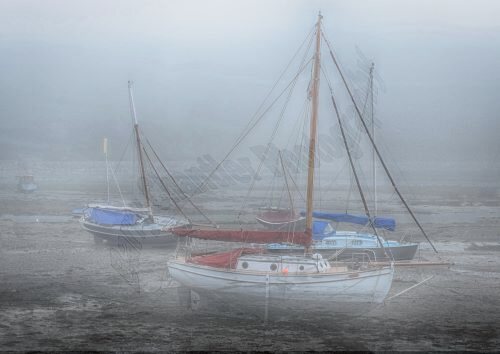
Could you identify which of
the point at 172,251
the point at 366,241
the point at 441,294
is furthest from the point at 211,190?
the point at 441,294

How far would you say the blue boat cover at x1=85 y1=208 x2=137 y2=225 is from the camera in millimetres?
42500

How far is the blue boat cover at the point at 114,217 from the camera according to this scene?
42.5m

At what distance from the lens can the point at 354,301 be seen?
26.1m

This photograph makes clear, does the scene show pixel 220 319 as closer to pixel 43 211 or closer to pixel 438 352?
pixel 438 352

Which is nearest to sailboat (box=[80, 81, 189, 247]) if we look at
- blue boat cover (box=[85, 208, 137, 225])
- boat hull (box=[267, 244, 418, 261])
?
blue boat cover (box=[85, 208, 137, 225])

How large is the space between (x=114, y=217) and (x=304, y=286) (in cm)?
1971

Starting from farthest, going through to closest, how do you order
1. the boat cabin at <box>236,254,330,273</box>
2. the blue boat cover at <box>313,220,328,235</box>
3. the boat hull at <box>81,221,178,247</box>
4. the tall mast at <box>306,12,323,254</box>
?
the boat hull at <box>81,221,178,247</box>, the blue boat cover at <box>313,220,328,235</box>, the tall mast at <box>306,12,323,254</box>, the boat cabin at <box>236,254,330,273</box>

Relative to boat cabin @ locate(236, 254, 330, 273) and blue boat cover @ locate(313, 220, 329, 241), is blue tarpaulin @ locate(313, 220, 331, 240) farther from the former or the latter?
boat cabin @ locate(236, 254, 330, 273)

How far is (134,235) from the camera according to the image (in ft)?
137

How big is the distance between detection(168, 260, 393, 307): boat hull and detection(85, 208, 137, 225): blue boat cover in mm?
16860

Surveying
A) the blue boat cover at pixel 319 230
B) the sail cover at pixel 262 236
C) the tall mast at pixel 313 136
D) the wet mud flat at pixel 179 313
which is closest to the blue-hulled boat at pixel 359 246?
the blue boat cover at pixel 319 230

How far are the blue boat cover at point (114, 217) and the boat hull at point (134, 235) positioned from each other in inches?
13.2

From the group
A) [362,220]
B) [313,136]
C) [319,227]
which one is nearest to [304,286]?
[313,136]

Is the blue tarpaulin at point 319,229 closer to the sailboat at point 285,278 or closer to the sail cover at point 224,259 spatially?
the sailboat at point 285,278
